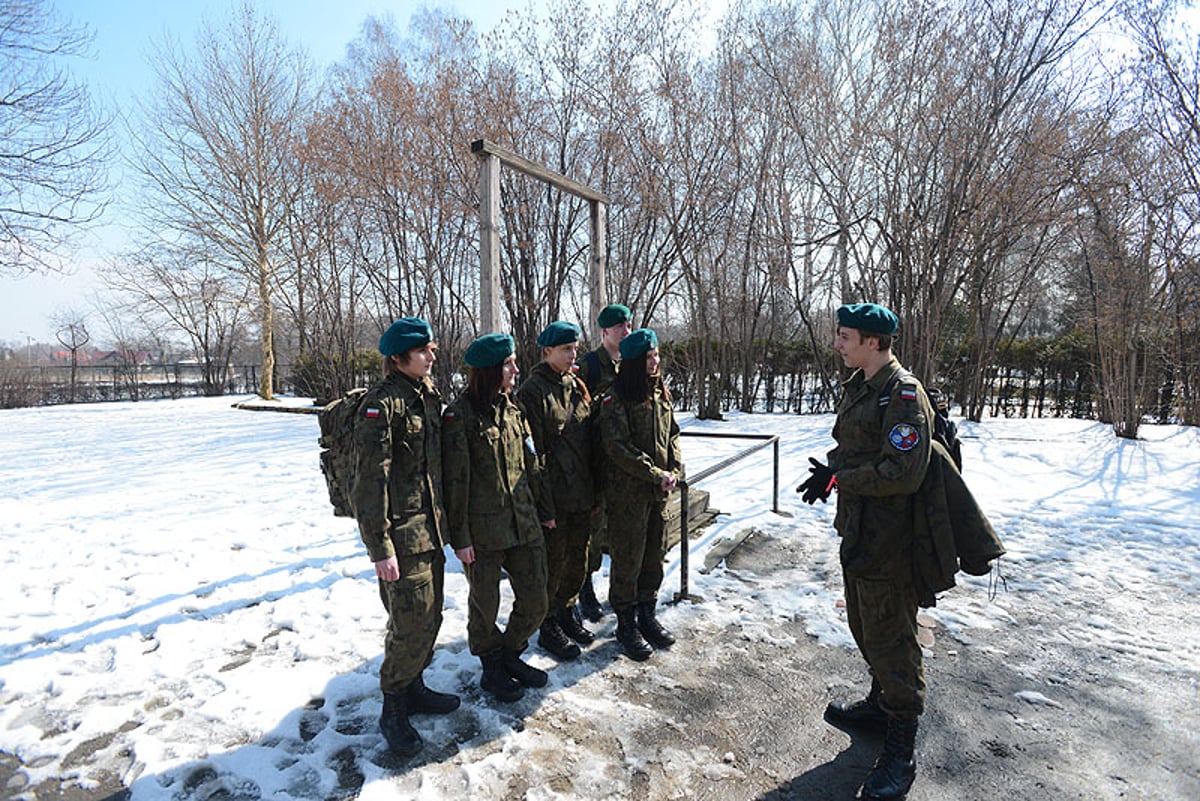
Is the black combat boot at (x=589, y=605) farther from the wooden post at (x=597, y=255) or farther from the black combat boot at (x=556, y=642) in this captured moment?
the wooden post at (x=597, y=255)

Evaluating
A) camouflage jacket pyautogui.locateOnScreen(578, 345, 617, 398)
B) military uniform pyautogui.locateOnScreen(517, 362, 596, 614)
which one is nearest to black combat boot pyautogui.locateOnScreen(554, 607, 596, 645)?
military uniform pyautogui.locateOnScreen(517, 362, 596, 614)

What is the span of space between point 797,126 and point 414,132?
294 inches

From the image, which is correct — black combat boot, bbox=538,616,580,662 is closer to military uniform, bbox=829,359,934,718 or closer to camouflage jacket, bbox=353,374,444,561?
camouflage jacket, bbox=353,374,444,561

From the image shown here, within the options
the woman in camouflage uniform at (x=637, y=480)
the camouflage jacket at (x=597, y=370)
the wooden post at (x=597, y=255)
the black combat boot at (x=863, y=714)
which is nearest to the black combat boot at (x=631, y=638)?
the woman in camouflage uniform at (x=637, y=480)

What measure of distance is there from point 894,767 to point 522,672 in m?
1.67

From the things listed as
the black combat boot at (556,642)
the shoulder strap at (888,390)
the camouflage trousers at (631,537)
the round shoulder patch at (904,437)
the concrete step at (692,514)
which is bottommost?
the black combat boot at (556,642)

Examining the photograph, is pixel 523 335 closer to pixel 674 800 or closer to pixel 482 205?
pixel 482 205

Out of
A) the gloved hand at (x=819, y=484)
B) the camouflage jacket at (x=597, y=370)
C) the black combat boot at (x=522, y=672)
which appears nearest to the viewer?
the gloved hand at (x=819, y=484)

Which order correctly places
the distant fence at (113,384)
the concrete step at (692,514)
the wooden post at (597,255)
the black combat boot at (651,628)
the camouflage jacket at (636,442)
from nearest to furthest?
the camouflage jacket at (636,442)
the black combat boot at (651,628)
the concrete step at (692,514)
the wooden post at (597,255)
the distant fence at (113,384)

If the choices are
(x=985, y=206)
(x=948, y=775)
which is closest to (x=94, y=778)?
(x=948, y=775)

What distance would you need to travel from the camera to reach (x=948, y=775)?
2.39 metres

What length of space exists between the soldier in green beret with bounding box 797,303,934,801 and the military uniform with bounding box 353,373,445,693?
5.29ft

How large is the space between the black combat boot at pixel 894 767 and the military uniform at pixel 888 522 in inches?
2.2

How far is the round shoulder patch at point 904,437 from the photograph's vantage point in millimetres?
2211
